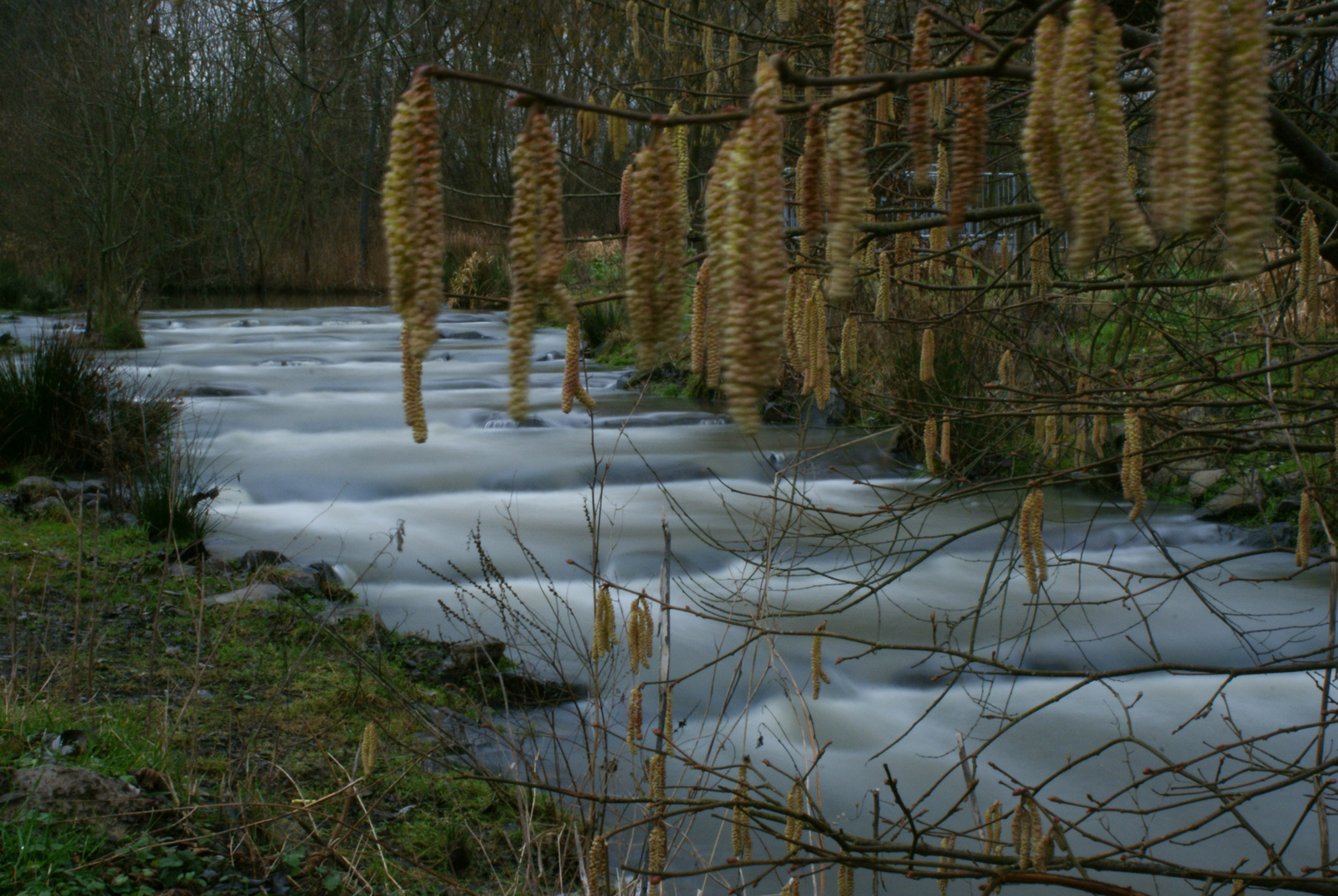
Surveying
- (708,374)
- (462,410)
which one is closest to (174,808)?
(708,374)

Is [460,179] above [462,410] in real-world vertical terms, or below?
above

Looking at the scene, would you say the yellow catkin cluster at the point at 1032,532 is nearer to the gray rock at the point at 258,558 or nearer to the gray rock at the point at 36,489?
the gray rock at the point at 258,558

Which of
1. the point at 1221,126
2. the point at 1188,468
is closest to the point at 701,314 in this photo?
the point at 1221,126

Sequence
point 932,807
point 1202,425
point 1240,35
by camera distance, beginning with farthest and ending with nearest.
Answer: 1. point 932,807
2. point 1202,425
3. point 1240,35

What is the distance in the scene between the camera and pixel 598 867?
8.37 feet

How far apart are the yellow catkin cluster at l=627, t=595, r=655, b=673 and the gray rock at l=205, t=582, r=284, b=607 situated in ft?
10.3

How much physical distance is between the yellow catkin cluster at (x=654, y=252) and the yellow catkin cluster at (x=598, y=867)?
5.62ft

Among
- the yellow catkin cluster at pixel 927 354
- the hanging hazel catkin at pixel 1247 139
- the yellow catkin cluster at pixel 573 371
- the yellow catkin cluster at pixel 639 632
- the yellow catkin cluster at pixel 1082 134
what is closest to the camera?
the hanging hazel catkin at pixel 1247 139

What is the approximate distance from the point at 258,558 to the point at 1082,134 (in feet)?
20.9

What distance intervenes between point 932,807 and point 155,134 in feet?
58.5

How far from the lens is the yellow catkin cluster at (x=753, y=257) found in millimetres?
917

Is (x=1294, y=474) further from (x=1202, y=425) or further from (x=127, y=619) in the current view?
(x=127, y=619)

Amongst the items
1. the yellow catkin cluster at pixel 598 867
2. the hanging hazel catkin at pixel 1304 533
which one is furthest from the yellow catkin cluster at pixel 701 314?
the hanging hazel catkin at pixel 1304 533

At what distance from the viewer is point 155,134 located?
706 inches
